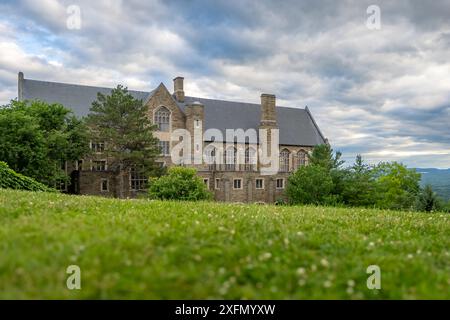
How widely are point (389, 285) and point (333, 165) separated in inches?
2080

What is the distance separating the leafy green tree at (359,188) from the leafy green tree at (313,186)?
2.58 meters

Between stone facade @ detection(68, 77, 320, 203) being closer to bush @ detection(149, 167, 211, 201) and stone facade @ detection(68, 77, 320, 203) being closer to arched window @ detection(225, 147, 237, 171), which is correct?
arched window @ detection(225, 147, 237, 171)

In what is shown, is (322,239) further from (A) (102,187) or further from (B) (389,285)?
(A) (102,187)

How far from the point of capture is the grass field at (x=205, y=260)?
15.5 feet

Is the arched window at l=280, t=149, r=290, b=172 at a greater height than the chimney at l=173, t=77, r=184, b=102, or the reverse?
the chimney at l=173, t=77, r=184, b=102

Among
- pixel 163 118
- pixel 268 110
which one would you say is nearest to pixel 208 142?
pixel 163 118

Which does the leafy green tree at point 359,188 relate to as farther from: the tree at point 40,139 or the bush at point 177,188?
the tree at point 40,139

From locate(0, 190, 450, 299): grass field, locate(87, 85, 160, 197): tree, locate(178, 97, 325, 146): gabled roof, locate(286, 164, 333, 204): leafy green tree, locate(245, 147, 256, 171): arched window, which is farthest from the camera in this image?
locate(245, 147, 256, 171): arched window

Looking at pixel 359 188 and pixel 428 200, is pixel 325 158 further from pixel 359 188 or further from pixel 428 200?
pixel 428 200

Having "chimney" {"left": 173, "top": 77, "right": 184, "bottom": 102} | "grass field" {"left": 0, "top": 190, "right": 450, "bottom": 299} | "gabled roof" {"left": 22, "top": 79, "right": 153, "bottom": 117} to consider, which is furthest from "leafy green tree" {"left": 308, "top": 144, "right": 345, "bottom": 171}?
"grass field" {"left": 0, "top": 190, "right": 450, "bottom": 299}

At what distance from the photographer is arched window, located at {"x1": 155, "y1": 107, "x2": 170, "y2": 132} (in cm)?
5625

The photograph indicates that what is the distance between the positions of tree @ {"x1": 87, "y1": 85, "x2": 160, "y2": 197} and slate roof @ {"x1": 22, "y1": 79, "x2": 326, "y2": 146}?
782cm

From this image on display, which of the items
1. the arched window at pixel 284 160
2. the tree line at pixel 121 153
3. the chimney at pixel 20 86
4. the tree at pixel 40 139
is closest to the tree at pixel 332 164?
the tree line at pixel 121 153
